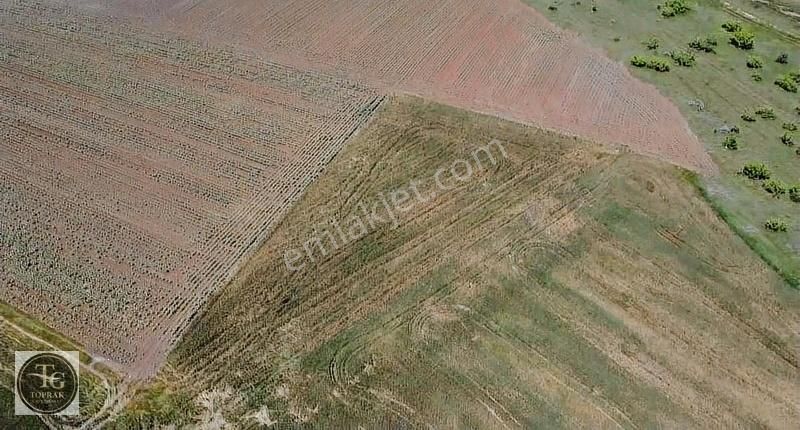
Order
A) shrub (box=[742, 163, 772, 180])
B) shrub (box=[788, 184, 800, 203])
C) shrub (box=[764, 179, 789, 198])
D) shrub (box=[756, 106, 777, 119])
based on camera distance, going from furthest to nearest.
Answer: shrub (box=[756, 106, 777, 119]) → shrub (box=[742, 163, 772, 180]) → shrub (box=[764, 179, 789, 198]) → shrub (box=[788, 184, 800, 203])

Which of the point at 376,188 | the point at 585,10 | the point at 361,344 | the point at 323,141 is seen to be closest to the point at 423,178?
the point at 376,188

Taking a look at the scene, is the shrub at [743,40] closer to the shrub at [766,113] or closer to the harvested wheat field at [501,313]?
the shrub at [766,113]

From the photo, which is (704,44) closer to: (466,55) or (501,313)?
(466,55)

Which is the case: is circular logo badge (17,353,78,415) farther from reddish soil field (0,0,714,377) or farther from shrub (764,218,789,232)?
shrub (764,218,789,232)

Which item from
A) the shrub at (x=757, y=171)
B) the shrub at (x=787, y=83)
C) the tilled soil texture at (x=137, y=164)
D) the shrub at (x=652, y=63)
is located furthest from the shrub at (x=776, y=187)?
the tilled soil texture at (x=137, y=164)

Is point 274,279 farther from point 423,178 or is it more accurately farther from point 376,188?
point 423,178

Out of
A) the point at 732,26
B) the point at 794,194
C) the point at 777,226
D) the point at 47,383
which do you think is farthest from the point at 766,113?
the point at 47,383

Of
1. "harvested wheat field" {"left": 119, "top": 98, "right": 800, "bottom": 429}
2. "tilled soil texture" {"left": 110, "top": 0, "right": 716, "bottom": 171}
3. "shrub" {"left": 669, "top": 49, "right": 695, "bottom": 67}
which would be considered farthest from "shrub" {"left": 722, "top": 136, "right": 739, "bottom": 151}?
"shrub" {"left": 669, "top": 49, "right": 695, "bottom": 67}
